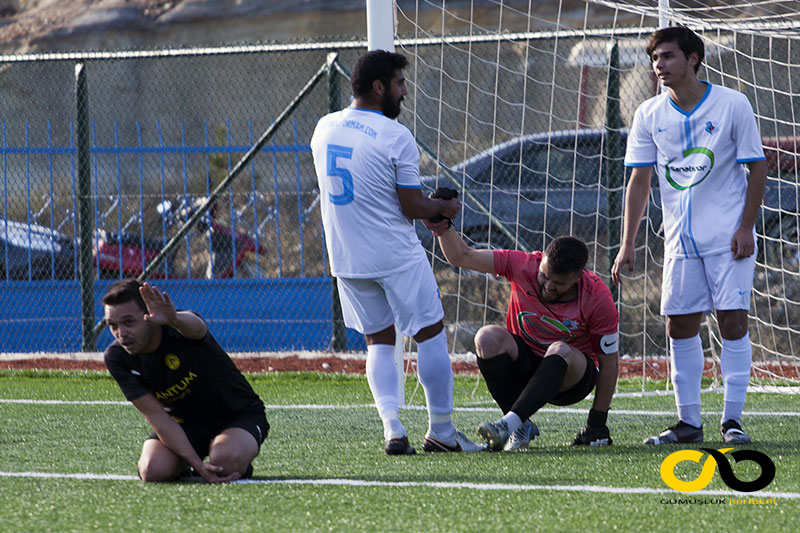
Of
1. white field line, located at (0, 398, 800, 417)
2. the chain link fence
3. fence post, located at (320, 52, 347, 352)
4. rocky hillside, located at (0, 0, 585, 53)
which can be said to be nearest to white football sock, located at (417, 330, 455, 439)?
white field line, located at (0, 398, 800, 417)

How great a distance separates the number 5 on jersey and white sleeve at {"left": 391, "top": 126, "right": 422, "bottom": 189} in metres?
0.20

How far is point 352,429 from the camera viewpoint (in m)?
5.77

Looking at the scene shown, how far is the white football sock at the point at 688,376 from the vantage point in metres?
5.08

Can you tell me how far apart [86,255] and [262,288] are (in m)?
1.49

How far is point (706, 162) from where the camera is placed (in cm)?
499

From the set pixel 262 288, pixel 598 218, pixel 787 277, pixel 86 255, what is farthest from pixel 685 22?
pixel 86 255

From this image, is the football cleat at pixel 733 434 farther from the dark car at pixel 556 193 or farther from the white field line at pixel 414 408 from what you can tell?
the dark car at pixel 556 193

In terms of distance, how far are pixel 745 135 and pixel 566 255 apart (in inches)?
38.8

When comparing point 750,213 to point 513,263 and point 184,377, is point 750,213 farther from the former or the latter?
point 184,377

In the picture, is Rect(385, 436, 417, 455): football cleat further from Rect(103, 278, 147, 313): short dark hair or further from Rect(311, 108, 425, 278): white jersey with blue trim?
Rect(103, 278, 147, 313): short dark hair

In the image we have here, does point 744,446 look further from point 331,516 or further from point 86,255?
point 86,255

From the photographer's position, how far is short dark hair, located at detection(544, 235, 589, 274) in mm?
4703

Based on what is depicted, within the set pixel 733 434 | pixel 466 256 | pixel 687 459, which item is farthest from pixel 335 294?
pixel 687 459

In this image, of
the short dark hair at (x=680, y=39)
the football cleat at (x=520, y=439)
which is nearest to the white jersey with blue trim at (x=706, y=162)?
the short dark hair at (x=680, y=39)
